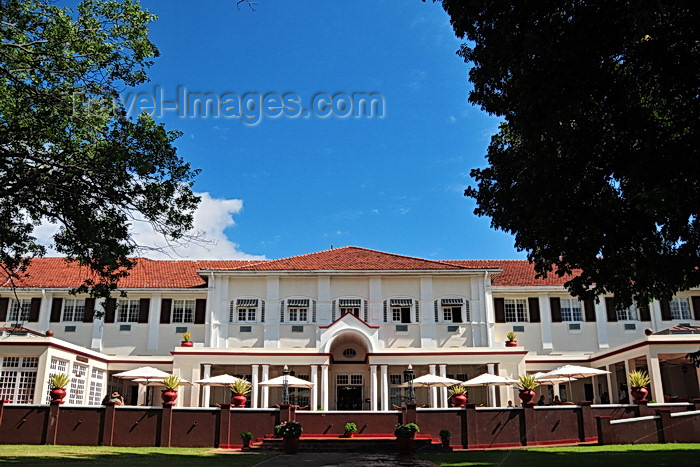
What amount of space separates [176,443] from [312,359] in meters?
8.18

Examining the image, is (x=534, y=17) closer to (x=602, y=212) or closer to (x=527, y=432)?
(x=602, y=212)

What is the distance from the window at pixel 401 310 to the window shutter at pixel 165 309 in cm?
1100

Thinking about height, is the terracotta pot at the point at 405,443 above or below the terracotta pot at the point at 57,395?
below

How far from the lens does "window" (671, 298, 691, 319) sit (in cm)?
3045

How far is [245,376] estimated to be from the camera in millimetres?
28859

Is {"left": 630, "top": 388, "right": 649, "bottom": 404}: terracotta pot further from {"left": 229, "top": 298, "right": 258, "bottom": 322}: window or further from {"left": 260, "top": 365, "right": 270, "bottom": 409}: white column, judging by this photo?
{"left": 229, "top": 298, "right": 258, "bottom": 322}: window

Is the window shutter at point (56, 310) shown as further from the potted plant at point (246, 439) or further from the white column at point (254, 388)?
the potted plant at point (246, 439)

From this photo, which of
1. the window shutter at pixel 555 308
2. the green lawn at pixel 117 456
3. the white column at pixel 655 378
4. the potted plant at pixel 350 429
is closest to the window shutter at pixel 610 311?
the window shutter at pixel 555 308

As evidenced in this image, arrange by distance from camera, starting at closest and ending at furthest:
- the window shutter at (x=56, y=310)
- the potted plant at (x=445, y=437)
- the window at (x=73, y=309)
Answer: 1. the potted plant at (x=445, y=437)
2. the window shutter at (x=56, y=310)
3. the window at (x=73, y=309)

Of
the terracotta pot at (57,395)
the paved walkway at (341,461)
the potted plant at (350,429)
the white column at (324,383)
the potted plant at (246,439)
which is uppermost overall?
the white column at (324,383)

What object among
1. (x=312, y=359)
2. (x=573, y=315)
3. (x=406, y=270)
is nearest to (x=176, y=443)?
(x=312, y=359)

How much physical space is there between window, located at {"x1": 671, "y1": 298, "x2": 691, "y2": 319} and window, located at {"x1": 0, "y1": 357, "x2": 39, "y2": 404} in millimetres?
28692

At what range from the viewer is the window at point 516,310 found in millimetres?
31188

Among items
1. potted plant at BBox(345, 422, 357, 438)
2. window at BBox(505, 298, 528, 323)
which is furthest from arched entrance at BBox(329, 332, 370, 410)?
potted plant at BBox(345, 422, 357, 438)
